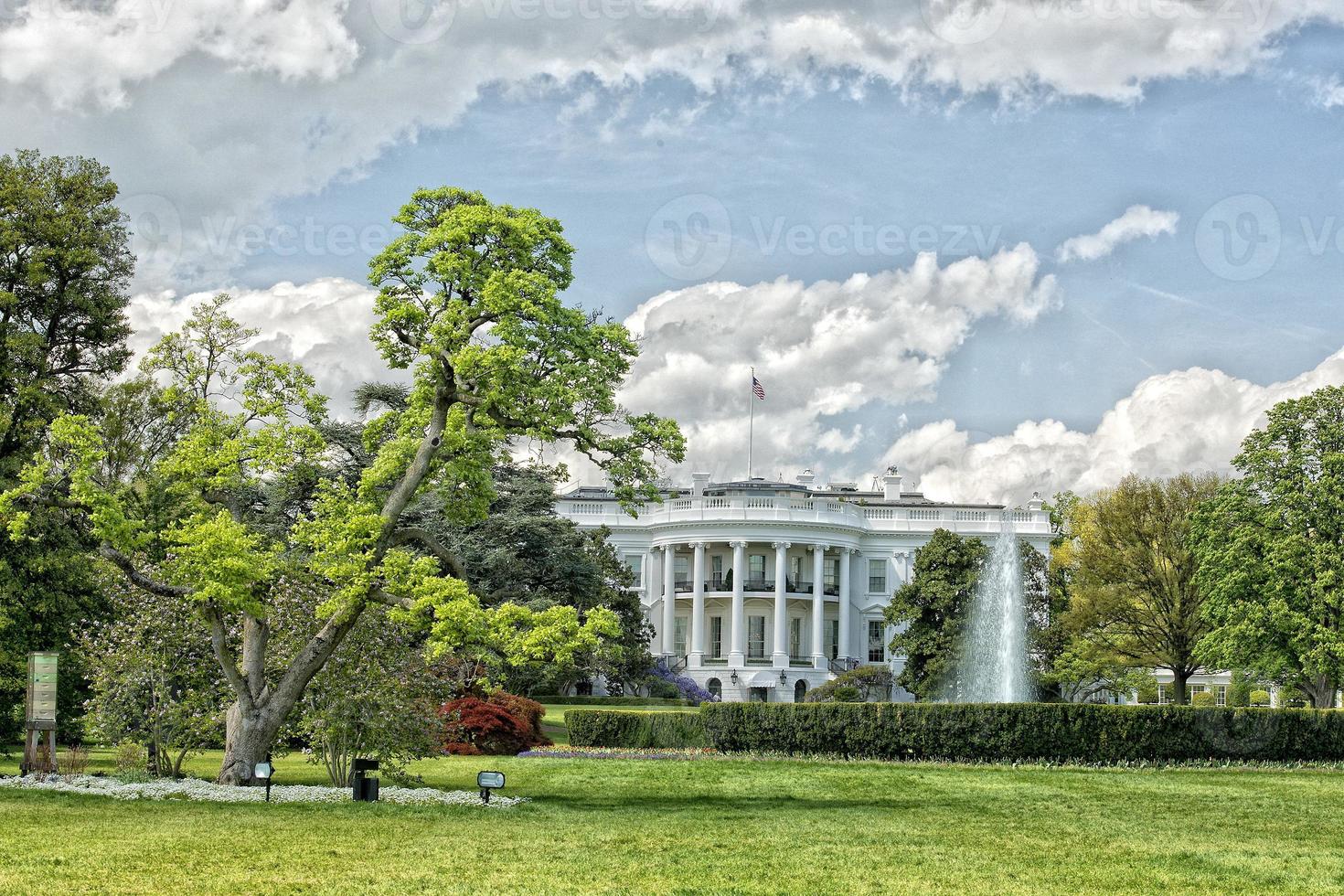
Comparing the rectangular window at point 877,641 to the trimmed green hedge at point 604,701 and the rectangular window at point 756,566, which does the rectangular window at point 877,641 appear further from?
the trimmed green hedge at point 604,701

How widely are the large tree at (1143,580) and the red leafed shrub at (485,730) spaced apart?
21.2 metres

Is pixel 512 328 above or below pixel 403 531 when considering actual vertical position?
above

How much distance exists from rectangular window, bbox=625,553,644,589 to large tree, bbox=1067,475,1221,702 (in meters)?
29.1

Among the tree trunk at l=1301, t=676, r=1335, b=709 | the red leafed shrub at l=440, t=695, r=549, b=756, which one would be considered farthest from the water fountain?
the red leafed shrub at l=440, t=695, r=549, b=756

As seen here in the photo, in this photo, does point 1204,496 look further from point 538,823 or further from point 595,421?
point 538,823

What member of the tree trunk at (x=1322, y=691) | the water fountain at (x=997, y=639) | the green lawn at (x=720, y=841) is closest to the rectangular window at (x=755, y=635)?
the water fountain at (x=997, y=639)

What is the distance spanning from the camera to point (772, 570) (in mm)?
71750

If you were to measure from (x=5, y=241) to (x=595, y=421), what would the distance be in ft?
49.6

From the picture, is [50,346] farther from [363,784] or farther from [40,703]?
[363,784]

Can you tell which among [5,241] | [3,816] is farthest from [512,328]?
[5,241]

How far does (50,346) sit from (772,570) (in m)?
44.0

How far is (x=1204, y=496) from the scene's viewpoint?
151ft

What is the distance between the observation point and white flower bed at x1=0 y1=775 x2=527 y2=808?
2008 cm

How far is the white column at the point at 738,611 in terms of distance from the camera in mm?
68375
